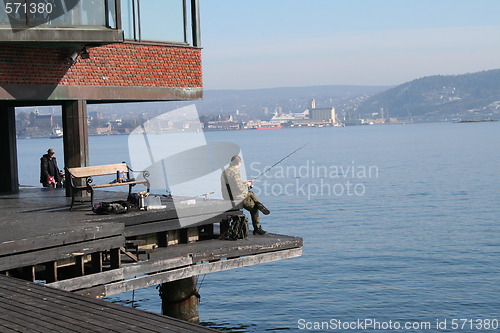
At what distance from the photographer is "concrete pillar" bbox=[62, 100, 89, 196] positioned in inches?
867

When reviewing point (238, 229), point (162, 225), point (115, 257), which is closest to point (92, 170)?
point (162, 225)

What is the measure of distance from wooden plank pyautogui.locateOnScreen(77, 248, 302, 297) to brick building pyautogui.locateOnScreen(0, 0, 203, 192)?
228 inches

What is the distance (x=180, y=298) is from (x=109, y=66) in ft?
20.9

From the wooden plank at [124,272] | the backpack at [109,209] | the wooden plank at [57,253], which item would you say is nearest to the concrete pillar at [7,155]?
the backpack at [109,209]

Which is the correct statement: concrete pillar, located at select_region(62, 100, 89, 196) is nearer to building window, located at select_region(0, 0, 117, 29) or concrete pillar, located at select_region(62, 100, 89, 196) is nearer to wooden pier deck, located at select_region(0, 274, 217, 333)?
building window, located at select_region(0, 0, 117, 29)

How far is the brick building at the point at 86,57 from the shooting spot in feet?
66.6

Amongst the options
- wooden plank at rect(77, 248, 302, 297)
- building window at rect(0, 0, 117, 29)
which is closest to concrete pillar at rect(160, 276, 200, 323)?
wooden plank at rect(77, 248, 302, 297)

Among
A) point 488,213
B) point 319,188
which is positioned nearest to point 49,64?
point 488,213

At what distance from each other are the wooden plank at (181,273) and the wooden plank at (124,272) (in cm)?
10

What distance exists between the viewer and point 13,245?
1395 centimetres

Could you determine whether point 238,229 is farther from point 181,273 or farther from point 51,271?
point 51,271

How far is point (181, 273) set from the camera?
17453mm

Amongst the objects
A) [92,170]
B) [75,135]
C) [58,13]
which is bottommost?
[92,170]

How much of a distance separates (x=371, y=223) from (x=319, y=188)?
25330 mm
